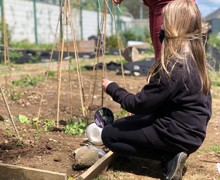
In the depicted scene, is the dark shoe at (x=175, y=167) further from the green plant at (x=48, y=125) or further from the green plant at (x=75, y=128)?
the green plant at (x=48, y=125)

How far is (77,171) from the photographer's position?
2.50 meters

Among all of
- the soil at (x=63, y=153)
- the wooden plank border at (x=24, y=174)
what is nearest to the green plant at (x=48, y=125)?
the soil at (x=63, y=153)

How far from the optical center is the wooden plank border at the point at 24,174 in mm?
2186

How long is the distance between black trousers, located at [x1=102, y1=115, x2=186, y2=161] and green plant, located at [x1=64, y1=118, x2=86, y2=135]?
2.36ft

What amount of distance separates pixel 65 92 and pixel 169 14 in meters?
3.21

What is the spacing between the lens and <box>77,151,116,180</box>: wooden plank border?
90.1 inches

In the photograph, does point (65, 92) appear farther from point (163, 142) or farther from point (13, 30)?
point (13, 30)

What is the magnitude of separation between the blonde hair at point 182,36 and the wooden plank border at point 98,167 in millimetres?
634

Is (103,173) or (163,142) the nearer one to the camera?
(163,142)

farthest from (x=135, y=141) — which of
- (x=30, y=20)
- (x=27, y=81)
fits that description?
(x=30, y=20)

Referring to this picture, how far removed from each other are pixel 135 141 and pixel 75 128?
37.8 inches

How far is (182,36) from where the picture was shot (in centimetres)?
235

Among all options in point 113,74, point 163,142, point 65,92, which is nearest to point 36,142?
point 163,142

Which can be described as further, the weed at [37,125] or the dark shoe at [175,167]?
the weed at [37,125]
